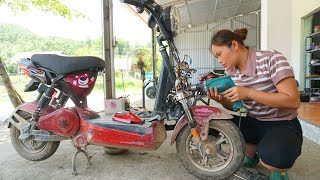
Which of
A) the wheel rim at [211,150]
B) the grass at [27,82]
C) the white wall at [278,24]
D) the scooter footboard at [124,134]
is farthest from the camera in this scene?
the white wall at [278,24]

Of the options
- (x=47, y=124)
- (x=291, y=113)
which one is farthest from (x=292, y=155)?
(x=47, y=124)

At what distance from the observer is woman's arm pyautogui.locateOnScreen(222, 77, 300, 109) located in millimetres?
1454

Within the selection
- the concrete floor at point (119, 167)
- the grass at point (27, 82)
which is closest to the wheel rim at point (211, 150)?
the concrete floor at point (119, 167)

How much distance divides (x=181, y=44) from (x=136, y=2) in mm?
14570

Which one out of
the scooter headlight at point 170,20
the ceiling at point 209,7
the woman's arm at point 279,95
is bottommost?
the woman's arm at point 279,95

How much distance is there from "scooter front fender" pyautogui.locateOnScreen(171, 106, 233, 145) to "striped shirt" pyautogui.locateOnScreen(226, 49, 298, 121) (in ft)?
0.58

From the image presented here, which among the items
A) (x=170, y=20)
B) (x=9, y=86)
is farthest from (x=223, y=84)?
(x=9, y=86)

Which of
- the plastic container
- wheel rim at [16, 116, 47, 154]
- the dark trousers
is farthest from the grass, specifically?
the dark trousers

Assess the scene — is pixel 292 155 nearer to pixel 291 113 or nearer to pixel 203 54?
pixel 291 113

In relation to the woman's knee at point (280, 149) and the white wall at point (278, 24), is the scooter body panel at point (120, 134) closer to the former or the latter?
the woman's knee at point (280, 149)

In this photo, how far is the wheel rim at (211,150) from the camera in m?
1.72

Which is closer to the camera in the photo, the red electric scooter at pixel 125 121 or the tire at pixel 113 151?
the red electric scooter at pixel 125 121

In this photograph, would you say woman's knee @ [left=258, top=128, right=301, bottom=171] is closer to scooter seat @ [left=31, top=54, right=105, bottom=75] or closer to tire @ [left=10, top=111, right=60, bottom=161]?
scooter seat @ [left=31, top=54, right=105, bottom=75]

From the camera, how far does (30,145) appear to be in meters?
2.19
